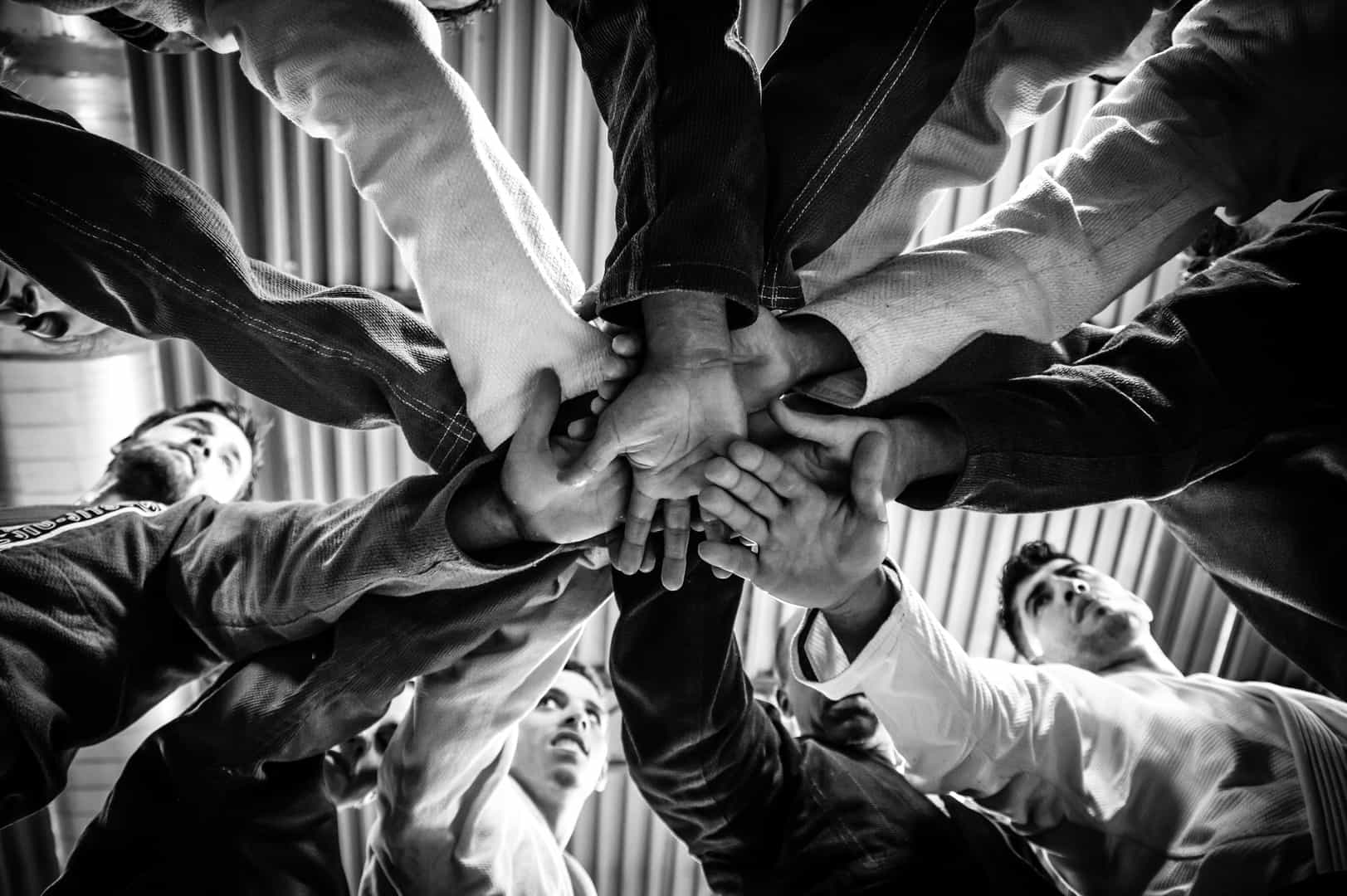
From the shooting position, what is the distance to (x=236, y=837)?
4.92ft

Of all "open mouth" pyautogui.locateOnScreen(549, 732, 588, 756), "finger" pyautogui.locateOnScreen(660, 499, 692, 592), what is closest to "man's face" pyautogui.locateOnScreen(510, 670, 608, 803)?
"open mouth" pyautogui.locateOnScreen(549, 732, 588, 756)

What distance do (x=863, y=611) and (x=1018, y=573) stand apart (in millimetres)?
1427

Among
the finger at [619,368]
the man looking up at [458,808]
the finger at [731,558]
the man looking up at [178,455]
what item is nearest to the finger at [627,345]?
the finger at [619,368]

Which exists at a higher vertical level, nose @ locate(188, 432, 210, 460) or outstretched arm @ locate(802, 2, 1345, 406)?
outstretched arm @ locate(802, 2, 1345, 406)

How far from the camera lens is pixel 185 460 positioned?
7.90 feet

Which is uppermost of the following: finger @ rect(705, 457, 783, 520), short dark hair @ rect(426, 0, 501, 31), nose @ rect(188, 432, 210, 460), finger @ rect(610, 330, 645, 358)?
short dark hair @ rect(426, 0, 501, 31)

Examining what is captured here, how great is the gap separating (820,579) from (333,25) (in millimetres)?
1111

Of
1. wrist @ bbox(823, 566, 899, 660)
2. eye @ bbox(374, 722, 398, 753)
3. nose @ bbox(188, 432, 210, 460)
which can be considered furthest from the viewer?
nose @ bbox(188, 432, 210, 460)

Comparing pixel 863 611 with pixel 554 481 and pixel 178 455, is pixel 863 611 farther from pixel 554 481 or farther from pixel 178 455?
pixel 178 455

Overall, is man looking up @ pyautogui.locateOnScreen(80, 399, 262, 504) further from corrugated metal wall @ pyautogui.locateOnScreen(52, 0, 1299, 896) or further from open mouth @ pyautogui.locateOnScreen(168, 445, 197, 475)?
corrugated metal wall @ pyautogui.locateOnScreen(52, 0, 1299, 896)

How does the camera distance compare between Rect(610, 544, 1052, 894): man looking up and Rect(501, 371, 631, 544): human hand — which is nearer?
Rect(501, 371, 631, 544): human hand

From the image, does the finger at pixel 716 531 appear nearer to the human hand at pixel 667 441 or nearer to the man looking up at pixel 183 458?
the human hand at pixel 667 441

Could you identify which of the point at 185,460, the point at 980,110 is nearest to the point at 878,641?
the point at 980,110

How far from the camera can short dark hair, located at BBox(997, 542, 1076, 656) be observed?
2.76 m
